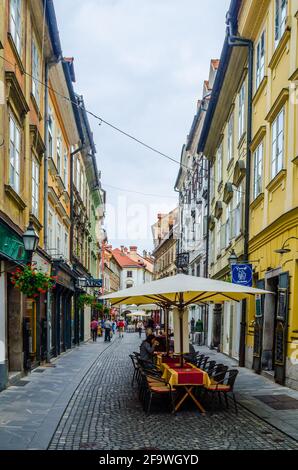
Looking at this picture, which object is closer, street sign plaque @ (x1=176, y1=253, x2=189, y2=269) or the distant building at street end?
street sign plaque @ (x1=176, y1=253, x2=189, y2=269)

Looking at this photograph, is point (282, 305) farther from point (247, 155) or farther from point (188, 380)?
point (247, 155)

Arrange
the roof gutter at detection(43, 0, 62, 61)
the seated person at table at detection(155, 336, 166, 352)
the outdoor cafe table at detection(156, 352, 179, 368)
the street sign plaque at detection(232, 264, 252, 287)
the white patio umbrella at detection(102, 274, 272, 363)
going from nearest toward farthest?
the white patio umbrella at detection(102, 274, 272, 363), the outdoor cafe table at detection(156, 352, 179, 368), the street sign plaque at detection(232, 264, 252, 287), the roof gutter at detection(43, 0, 62, 61), the seated person at table at detection(155, 336, 166, 352)

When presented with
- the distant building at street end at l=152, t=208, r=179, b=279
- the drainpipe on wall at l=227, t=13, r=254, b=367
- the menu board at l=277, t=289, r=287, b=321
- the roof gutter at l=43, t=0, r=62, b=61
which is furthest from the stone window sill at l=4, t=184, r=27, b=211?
the distant building at street end at l=152, t=208, r=179, b=279

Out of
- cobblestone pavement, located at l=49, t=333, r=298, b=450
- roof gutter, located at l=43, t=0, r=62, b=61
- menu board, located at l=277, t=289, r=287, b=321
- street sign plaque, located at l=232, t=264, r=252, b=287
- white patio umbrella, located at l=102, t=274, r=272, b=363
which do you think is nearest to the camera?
cobblestone pavement, located at l=49, t=333, r=298, b=450

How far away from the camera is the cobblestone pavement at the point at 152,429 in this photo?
723cm

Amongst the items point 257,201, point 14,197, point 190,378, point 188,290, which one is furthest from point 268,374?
point 14,197

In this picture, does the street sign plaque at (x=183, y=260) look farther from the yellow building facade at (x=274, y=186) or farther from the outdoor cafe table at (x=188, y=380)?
the outdoor cafe table at (x=188, y=380)

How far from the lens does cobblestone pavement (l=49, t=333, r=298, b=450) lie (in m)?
7.23

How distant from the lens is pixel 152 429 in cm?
818

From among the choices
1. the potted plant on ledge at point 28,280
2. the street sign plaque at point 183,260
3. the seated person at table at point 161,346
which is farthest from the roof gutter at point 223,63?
the street sign plaque at point 183,260

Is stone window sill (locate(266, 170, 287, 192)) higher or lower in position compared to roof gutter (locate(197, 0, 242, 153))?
lower

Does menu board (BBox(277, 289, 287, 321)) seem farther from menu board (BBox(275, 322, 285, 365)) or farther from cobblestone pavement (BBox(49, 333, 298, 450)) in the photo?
cobblestone pavement (BBox(49, 333, 298, 450))

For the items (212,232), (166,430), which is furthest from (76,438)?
(212,232)

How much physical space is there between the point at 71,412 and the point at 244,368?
849 cm
